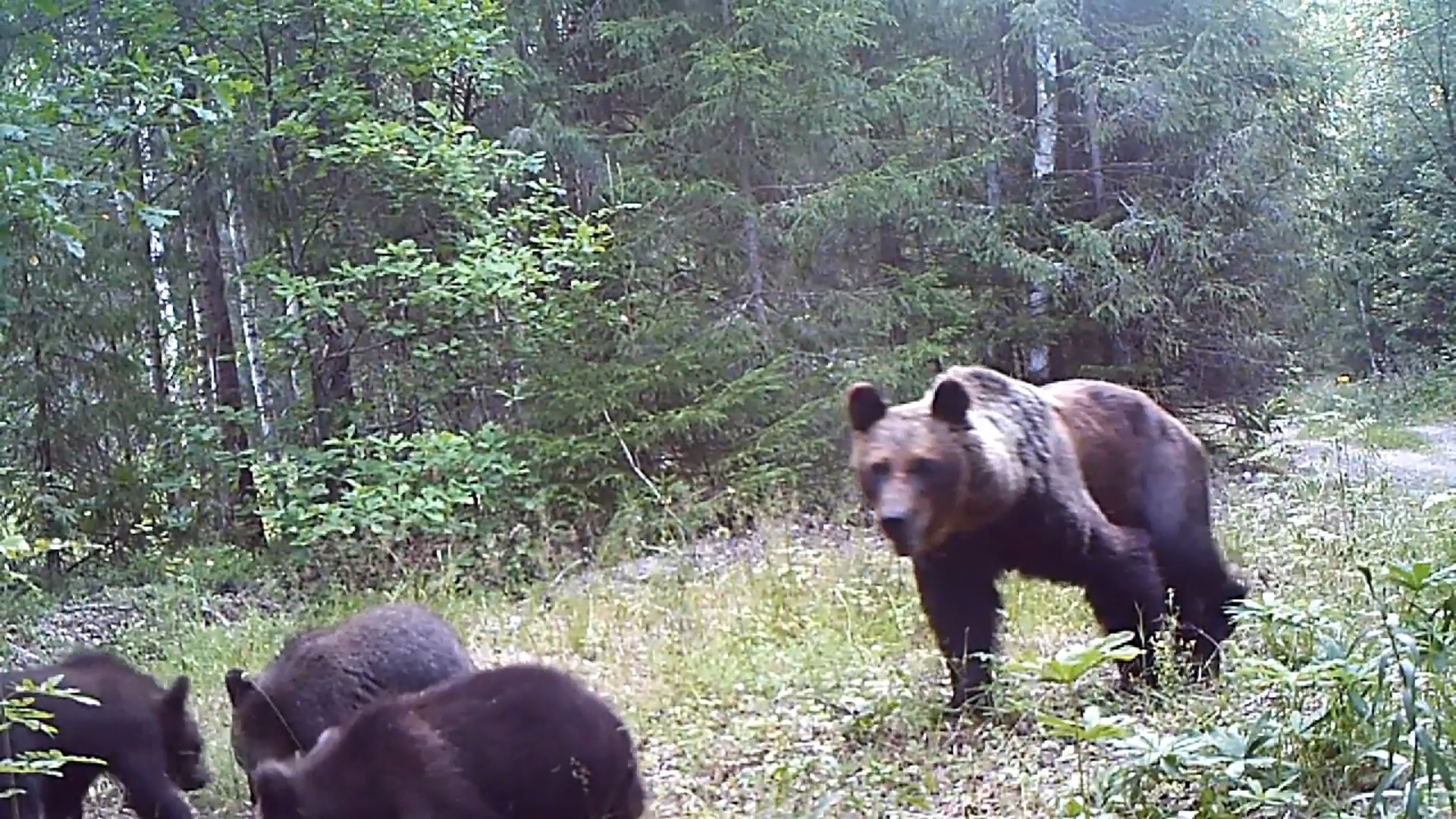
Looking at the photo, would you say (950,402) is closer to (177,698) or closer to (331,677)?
(331,677)

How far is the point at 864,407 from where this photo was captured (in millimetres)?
6035

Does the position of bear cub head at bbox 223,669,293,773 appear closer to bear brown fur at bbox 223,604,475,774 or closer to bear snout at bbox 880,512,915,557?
bear brown fur at bbox 223,604,475,774

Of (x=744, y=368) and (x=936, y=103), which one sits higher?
(x=936, y=103)

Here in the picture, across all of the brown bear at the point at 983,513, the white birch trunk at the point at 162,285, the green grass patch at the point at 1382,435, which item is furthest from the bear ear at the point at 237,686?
the green grass patch at the point at 1382,435

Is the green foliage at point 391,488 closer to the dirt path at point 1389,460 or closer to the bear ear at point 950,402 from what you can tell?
the bear ear at point 950,402

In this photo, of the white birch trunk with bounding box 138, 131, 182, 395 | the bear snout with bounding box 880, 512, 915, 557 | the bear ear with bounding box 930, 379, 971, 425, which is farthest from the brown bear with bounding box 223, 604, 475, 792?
the white birch trunk with bounding box 138, 131, 182, 395

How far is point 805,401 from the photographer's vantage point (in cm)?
1420

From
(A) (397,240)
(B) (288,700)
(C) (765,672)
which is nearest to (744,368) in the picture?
(A) (397,240)

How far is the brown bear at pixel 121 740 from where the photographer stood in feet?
21.1

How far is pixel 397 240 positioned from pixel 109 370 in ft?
9.72

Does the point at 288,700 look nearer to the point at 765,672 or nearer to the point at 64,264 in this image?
the point at 765,672

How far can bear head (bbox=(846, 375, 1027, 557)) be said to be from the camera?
5.86 meters

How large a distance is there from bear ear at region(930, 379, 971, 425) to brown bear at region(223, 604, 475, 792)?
2.53m

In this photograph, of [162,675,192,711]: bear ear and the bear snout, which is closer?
the bear snout
